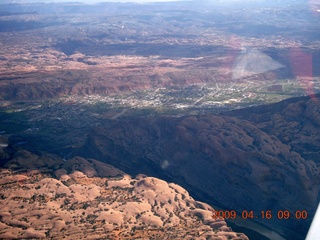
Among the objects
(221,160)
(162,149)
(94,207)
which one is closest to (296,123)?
(221,160)

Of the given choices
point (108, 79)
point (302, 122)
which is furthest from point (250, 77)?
point (302, 122)

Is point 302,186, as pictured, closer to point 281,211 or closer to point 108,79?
point 281,211
